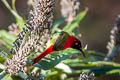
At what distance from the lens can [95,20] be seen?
233 inches

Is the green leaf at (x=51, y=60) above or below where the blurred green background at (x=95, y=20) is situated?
below

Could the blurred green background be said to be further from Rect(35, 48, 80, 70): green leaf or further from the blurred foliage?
Rect(35, 48, 80, 70): green leaf

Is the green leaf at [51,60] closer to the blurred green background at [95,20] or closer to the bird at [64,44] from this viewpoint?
the bird at [64,44]

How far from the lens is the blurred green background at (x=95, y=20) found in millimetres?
5098

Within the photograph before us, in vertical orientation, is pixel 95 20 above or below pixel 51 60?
above

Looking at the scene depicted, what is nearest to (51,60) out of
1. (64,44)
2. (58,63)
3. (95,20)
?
(58,63)

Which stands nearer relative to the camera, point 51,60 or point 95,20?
point 51,60

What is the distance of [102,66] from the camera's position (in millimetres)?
1647

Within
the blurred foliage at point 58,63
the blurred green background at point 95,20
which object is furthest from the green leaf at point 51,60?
the blurred green background at point 95,20

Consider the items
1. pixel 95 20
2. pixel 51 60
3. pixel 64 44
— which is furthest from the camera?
pixel 95 20

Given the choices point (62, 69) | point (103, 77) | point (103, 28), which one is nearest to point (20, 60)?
point (62, 69)

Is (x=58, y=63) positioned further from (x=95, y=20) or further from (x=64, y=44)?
(x=95, y=20)

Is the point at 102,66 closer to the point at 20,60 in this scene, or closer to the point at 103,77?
the point at 103,77

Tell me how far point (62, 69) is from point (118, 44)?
2.02 ft
